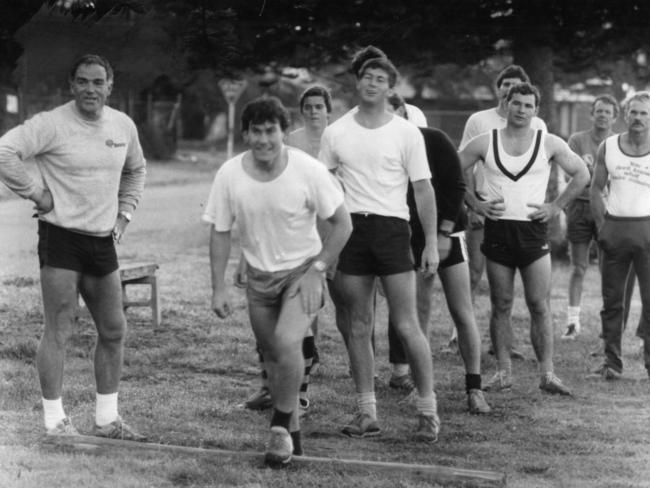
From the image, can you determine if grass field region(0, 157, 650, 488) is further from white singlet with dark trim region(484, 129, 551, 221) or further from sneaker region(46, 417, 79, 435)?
white singlet with dark trim region(484, 129, 551, 221)

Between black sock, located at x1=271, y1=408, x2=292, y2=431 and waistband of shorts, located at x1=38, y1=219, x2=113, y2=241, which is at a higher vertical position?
waistband of shorts, located at x1=38, y1=219, x2=113, y2=241

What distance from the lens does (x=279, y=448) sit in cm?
631

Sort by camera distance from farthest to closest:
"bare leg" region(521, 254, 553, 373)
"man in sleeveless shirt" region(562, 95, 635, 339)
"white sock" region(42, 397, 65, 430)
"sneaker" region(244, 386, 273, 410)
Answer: "man in sleeveless shirt" region(562, 95, 635, 339) < "bare leg" region(521, 254, 553, 373) < "sneaker" region(244, 386, 273, 410) < "white sock" region(42, 397, 65, 430)

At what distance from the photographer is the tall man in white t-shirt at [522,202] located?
862cm

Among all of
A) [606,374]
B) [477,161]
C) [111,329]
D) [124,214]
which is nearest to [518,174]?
[477,161]

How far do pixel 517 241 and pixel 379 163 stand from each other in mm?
1866

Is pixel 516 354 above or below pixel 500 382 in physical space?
below

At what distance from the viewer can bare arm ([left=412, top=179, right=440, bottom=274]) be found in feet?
23.7

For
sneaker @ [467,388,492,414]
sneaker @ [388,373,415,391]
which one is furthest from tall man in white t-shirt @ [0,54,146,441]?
sneaker @ [388,373,415,391]

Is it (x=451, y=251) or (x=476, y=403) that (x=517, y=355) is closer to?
(x=476, y=403)

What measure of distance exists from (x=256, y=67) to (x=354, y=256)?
518 centimetres

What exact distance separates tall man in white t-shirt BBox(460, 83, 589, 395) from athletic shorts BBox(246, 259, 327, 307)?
2.57 meters

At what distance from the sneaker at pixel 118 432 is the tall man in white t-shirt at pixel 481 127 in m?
3.04

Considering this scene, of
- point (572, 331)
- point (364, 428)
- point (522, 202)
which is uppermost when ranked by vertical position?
point (522, 202)
